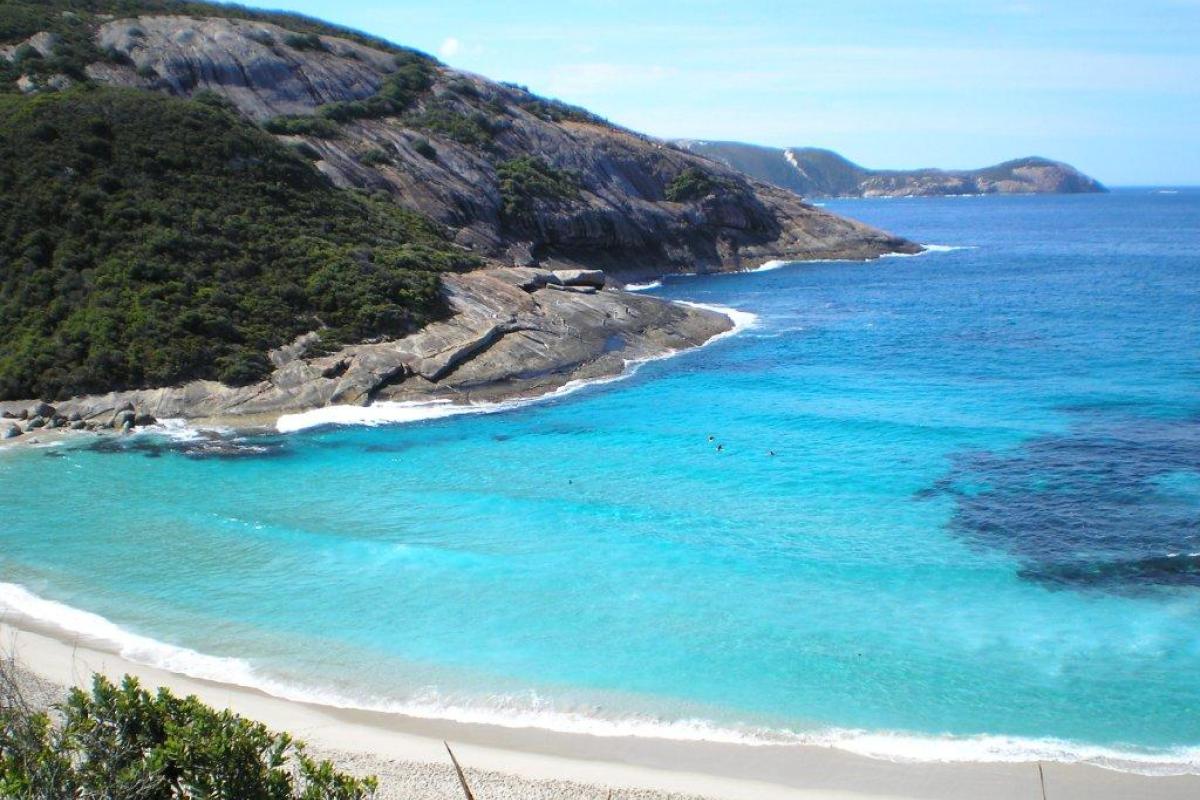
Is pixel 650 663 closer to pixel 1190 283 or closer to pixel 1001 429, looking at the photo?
pixel 1001 429

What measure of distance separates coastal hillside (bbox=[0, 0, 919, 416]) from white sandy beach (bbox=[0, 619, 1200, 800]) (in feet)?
85.3

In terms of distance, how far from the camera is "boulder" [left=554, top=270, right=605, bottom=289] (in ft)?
200

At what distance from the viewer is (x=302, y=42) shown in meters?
79.6

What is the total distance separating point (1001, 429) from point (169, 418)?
115 ft

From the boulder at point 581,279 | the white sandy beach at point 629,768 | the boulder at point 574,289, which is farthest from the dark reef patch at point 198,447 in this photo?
the boulder at point 581,279

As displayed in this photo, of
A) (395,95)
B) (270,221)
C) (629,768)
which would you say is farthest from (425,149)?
(629,768)

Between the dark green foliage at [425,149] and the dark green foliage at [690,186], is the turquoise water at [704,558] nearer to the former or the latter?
the dark green foliage at [425,149]

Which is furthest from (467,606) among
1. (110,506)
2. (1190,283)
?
(1190,283)

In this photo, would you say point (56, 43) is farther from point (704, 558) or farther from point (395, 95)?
point (704, 558)

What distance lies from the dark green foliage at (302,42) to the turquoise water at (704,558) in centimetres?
5090

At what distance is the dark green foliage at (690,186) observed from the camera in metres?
96.7

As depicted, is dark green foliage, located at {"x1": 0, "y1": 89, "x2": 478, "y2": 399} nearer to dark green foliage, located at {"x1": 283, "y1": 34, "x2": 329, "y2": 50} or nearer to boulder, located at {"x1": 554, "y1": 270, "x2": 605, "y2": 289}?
boulder, located at {"x1": 554, "y1": 270, "x2": 605, "y2": 289}

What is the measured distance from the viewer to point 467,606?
24422 mm

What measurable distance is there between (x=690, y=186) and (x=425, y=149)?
3153 centimetres
